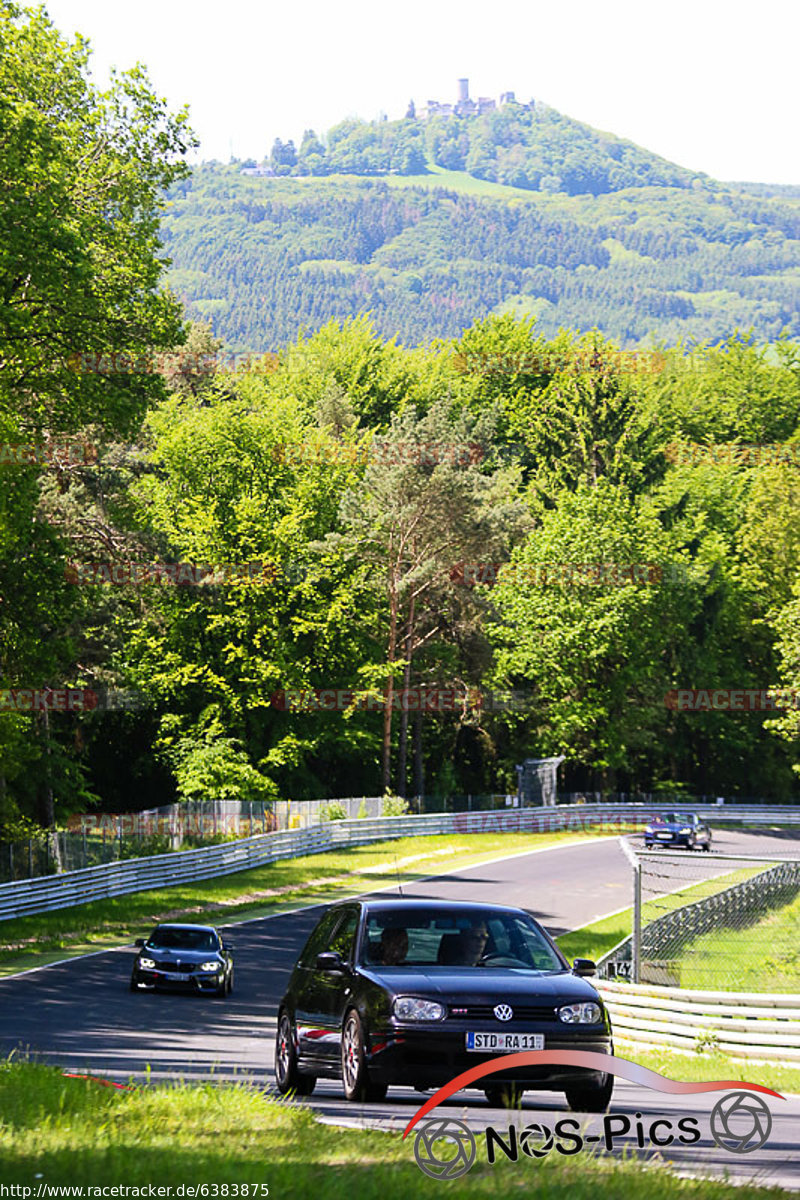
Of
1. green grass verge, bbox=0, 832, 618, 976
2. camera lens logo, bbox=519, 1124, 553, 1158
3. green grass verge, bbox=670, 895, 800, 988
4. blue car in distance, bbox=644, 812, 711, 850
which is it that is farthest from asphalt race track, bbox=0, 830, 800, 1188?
blue car in distance, bbox=644, 812, 711, 850

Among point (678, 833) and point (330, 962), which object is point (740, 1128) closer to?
point (330, 962)

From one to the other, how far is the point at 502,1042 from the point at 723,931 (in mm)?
8757

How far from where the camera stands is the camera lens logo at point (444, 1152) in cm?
725

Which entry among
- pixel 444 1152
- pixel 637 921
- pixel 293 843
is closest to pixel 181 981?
pixel 637 921

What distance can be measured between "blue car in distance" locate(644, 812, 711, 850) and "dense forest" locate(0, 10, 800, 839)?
42.0 feet

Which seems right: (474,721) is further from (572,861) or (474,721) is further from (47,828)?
(47,828)

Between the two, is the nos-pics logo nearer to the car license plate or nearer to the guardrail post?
the car license plate

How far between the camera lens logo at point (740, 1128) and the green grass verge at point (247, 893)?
62.9ft

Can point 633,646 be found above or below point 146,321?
below

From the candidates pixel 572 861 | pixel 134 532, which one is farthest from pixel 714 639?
pixel 134 532

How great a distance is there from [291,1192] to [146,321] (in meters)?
30.5

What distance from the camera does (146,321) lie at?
35281 millimetres

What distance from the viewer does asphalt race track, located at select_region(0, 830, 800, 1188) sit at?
9.88m

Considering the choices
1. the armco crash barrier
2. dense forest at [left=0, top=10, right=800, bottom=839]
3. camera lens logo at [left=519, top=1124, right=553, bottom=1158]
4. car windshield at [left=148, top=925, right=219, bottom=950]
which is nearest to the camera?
camera lens logo at [left=519, top=1124, right=553, bottom=1158]
